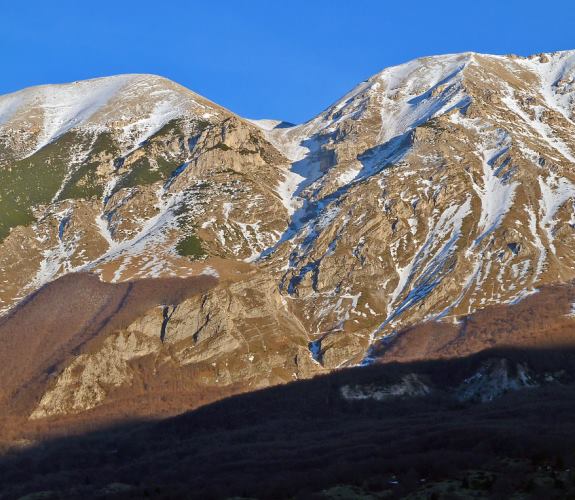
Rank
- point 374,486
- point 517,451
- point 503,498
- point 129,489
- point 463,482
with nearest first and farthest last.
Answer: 1. point 503,498
2. point 463,482
3. point 374,486
4. point 517,451
5. point 129,489

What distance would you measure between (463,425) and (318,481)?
47.0m

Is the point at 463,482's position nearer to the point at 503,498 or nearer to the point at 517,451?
the point at 503,498

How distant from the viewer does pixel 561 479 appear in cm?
11112

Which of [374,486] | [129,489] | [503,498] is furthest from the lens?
[129,489]

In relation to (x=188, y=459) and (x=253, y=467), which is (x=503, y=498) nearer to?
(x=253, y=467)

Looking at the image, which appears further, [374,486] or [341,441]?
[341,441]

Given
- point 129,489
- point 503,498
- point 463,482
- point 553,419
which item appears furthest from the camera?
point 553,419

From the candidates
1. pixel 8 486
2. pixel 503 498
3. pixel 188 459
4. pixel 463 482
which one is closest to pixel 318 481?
pixel 463 482

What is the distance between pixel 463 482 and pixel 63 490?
8109cm

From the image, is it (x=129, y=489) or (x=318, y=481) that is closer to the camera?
(x=318, y=481)

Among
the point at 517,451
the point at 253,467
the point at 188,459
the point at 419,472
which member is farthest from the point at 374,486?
the point at 188,459

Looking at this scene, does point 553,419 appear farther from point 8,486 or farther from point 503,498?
point 8,486

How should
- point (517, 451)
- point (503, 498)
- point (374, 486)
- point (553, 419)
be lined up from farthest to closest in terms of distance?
point (553, 419), point (517, 451), point (374, 486), point (503, 498)

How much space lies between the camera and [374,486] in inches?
5069
